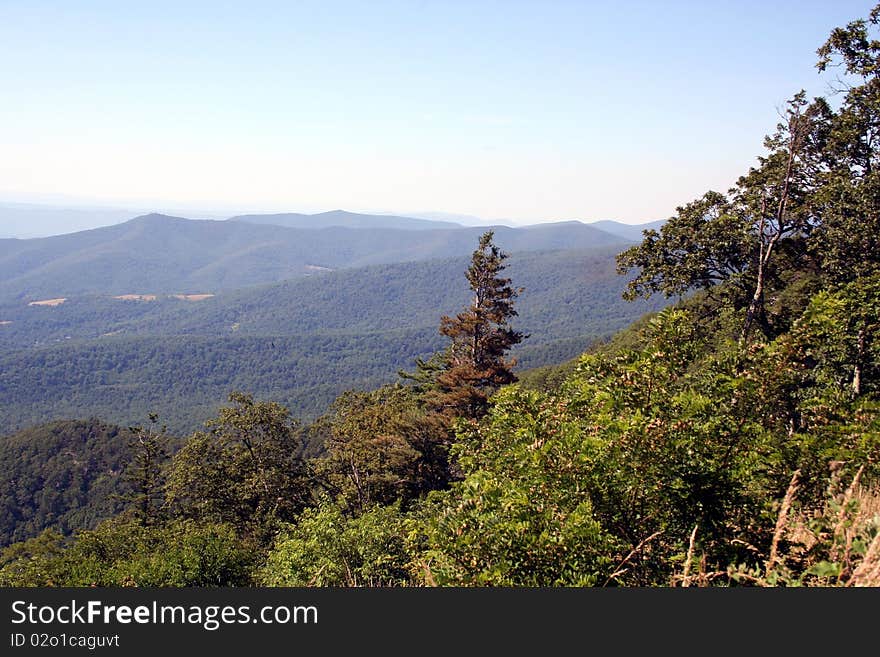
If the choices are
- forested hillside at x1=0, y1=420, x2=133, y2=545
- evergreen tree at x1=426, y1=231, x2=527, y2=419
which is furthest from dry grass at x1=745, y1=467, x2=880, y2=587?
forested hillside at x1=0, y1=420, x2=133, y2=545

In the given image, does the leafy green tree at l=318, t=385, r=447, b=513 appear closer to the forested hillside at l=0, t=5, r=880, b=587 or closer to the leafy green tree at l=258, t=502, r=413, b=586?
the forested hillside at l=0, t=5, r=880, b=587

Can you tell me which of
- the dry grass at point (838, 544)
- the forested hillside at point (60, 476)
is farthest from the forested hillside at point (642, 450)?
the forested hillside at point (60, 476)

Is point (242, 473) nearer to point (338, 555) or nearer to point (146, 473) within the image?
point (146, 473)

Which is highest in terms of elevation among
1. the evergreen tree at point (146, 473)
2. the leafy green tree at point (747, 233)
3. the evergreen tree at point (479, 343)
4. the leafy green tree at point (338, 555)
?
the leafy green tree at point (747, 233)

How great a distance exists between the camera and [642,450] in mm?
6160

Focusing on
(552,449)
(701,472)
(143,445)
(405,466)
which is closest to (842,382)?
(701,472)

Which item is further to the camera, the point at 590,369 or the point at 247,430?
the point at 247,430

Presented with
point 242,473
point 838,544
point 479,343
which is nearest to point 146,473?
point 242,473

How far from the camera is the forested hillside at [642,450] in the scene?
5.88m

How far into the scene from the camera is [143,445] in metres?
31.9

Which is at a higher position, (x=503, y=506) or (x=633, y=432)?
(x=633, y=432)

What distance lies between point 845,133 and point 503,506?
577 inches

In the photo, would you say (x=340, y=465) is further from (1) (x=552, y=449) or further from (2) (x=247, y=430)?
(1) (x=552, y=449)

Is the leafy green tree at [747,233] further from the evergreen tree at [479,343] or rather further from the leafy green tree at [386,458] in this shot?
the leafy green tree at [386,458]
